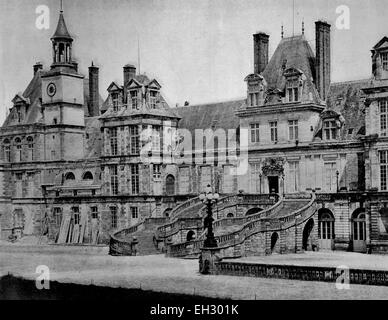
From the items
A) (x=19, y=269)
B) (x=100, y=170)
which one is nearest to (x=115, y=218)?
(x=100, y=170)

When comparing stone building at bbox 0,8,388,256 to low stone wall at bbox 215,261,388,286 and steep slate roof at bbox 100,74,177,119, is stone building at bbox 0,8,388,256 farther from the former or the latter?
low stone wall at bbox 215,261,388,286

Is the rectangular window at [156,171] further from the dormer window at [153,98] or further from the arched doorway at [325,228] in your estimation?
the arched doorway at [325,228]

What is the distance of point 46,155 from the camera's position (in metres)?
57.6

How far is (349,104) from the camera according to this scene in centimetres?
4672

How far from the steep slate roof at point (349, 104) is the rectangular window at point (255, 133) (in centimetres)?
478

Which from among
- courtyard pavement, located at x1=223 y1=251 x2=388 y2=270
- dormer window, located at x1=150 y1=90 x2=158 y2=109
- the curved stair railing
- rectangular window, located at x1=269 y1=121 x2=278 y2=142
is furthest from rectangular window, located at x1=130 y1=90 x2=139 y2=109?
courtyard pavement, located at x1=223 y1=251 x2=388 y2=270

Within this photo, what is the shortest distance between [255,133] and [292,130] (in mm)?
2767

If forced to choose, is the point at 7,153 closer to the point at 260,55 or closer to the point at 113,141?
the point at 113,141

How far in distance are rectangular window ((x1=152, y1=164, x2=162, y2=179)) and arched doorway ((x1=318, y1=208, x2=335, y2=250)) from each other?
12.4 metres

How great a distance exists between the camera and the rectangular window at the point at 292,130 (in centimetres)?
4769

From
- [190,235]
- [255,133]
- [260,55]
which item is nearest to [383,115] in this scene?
[255,133]

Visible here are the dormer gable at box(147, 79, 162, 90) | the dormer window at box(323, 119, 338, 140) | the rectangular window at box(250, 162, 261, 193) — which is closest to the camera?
the dormer window at box(323, 119, 338, 140)

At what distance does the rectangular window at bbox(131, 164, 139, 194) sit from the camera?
51812 mm

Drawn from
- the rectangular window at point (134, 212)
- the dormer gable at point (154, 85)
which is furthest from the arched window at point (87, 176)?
the dormer gable at point (154, 85)
